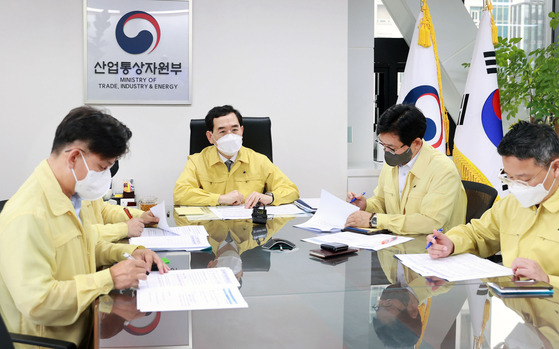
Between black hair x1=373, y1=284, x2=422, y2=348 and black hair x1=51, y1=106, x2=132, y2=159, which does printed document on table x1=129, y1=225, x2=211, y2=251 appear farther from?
black hair x1=373, y1=284, x2=422, y2=348

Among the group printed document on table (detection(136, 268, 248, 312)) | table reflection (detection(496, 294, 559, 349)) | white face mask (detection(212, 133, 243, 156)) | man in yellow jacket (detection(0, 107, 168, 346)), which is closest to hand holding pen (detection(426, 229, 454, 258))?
table reflection (detection(496, 294, 559, 349))

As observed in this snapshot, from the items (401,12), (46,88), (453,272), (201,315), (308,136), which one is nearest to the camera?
(201,315)

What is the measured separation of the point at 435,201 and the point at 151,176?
2.64 m

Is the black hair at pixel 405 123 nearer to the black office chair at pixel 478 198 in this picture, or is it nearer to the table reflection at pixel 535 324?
the black office chair at pixel 478 198

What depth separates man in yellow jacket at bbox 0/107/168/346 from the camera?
59.0 inches

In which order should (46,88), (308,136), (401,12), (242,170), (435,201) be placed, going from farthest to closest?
(401,12) → (308,136) → (46,88) → (242,170) → (435,201)

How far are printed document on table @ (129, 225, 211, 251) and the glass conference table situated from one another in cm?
24

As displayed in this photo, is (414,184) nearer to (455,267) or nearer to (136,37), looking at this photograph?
(455,267)

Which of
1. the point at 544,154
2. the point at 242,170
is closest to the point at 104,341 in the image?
the point at 544,154

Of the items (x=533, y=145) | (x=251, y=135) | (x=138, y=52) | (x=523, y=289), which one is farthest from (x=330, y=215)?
(x=138, y=52)

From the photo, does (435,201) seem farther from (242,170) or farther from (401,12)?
(401,12)

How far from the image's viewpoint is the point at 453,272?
1967mm

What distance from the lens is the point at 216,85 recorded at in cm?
473

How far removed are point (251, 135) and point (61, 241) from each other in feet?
8.22
